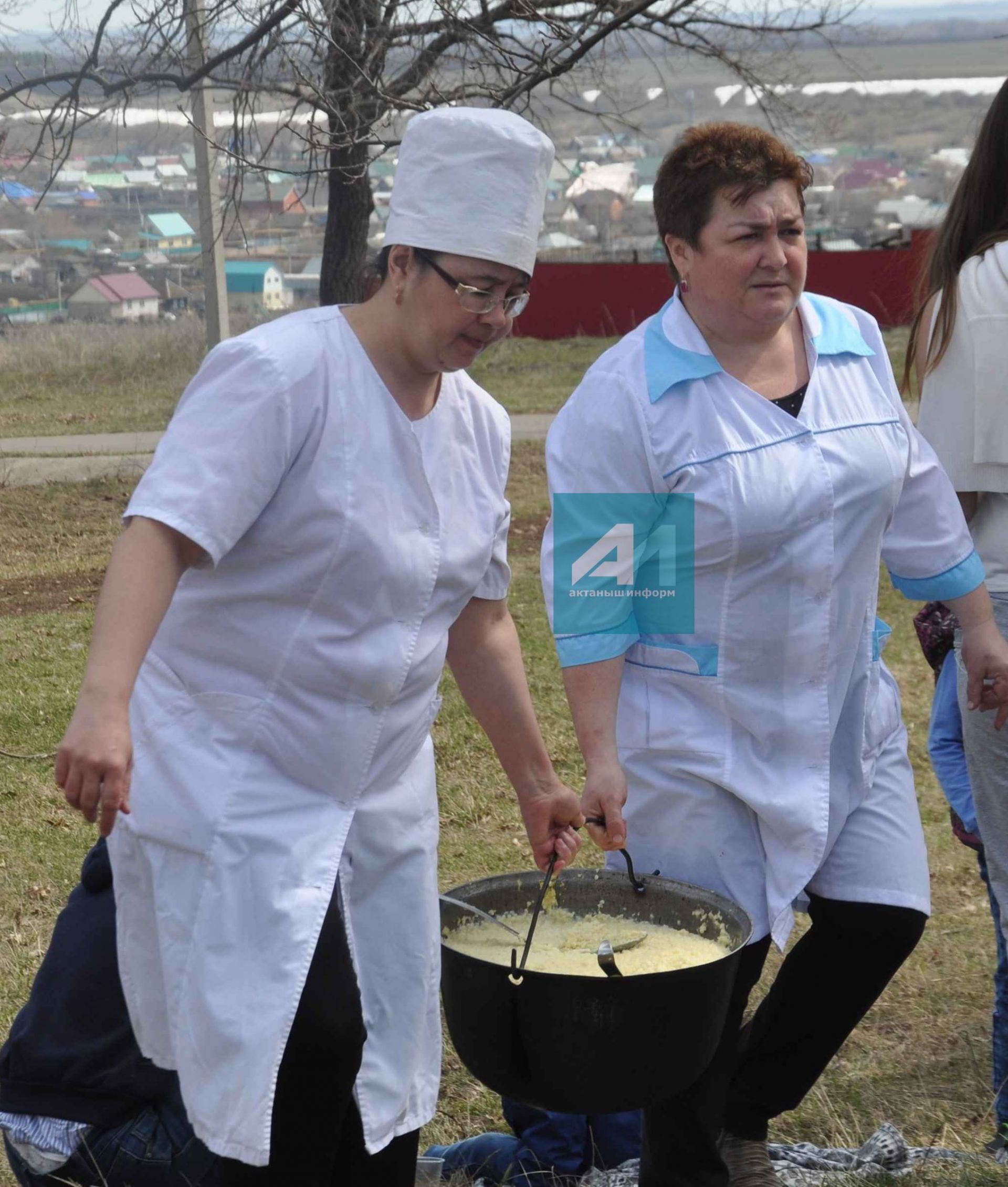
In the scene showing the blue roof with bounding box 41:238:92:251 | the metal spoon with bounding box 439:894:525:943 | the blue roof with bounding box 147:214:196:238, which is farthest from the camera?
the blue roof with bounding box 41:238:92:251

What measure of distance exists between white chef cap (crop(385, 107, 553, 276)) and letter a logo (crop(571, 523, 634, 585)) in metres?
0.59

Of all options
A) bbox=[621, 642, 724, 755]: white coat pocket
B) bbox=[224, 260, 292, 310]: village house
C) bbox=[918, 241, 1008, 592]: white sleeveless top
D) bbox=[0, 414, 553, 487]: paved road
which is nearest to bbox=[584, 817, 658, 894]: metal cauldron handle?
bbox=[621, 642, 724, 755]: white coat pocket

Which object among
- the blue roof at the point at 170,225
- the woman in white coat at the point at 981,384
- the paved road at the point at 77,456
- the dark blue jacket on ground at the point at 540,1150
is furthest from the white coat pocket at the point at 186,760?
Result: the paved road at the point at 77,456

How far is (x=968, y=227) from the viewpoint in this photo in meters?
3.43

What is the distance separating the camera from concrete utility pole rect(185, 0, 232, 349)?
8.77 meters

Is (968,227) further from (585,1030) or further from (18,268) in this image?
(18,268)

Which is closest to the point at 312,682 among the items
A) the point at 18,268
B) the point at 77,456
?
the point at 77,456

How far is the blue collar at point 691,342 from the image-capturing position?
2.93 metres

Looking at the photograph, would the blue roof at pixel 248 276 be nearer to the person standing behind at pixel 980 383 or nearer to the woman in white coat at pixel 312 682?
the person standing behind at pixel 980 383

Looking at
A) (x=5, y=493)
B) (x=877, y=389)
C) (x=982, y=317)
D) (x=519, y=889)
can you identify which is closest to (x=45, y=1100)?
(x=519, y=889)

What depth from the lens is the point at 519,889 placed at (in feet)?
9.78

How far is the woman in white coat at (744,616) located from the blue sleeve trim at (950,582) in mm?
203

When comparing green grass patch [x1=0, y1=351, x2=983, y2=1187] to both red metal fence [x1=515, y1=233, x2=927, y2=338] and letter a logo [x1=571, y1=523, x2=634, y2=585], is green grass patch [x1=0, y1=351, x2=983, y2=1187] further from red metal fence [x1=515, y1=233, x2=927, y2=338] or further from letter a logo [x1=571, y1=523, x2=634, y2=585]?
red metal fence [x1=515, y1=233, x2=927, y2=338]

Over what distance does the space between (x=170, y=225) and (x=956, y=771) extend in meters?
8.75
